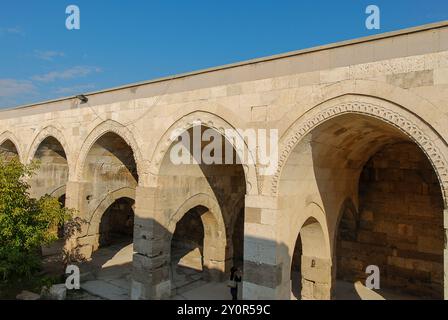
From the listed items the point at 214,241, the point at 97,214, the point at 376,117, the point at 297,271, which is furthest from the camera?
the point at 297,271

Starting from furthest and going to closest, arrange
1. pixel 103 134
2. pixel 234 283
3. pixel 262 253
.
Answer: pixel 103 134 → pixel 234 283 → pixel 262 253

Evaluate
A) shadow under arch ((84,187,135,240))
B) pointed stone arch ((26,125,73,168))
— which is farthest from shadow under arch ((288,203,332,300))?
pointed stone arch ((26,125,73,168))

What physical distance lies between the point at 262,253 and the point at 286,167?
5.11ft

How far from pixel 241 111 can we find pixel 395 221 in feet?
20.1

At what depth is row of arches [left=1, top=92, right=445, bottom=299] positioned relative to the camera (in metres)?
6.67

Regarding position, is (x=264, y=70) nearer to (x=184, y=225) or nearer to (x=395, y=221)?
(x=395, y=221)

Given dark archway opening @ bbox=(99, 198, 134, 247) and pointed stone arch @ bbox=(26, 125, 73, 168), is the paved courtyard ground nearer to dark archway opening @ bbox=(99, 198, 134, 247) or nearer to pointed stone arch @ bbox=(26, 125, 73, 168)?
pointed stone arch @ bbox=(26, 125, 73, 168)

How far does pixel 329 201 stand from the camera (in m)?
7.52

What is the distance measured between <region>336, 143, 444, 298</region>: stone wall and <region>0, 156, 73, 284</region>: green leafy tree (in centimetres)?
790

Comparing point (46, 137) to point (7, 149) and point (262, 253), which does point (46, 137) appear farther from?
point (262, 253)

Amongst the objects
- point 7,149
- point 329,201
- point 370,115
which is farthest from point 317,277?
point 7,149

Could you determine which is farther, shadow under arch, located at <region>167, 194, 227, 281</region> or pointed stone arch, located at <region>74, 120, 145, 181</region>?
shadow under arch, located at <region>167, 194, 227, 281</region>

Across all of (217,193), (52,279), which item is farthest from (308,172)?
(52,279)

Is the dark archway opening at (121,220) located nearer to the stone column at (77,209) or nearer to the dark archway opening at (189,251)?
the dark archway opening at (189,251)
